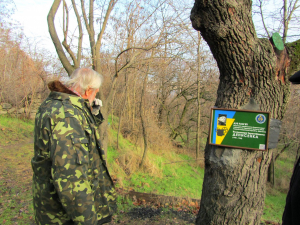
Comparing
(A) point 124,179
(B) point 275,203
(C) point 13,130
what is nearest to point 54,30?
(A) point 124,179

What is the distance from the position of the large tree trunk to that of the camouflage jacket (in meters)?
1.28

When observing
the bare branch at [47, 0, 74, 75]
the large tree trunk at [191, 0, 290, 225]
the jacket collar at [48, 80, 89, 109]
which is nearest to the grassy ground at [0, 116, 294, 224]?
the large tree trunk at [191, 0, 290, 225]

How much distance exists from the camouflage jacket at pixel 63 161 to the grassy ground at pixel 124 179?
87.8 inches

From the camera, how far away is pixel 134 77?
375 inches

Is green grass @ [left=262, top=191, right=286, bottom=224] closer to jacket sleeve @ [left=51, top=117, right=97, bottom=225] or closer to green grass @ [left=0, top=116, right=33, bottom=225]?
green grass @ [left=0, top=116, right=33, bottom=225]

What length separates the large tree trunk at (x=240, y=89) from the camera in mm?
2047

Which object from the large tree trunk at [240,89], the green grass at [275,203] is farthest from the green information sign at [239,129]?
the green grass at [275,203]

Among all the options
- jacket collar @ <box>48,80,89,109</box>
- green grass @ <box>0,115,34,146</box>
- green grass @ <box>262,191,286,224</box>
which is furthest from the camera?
green grass @ <box>0,115,34,146</box>

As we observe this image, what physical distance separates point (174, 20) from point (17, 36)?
456 inches

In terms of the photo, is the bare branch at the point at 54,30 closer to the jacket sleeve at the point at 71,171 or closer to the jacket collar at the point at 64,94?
the jacket collar at the point at 64,94

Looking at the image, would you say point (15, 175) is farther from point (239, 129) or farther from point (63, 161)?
point (239, 129)

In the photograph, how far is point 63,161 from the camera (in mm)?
1498

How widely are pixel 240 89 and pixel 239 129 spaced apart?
41cm

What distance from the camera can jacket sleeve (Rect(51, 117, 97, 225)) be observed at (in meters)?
1.50
